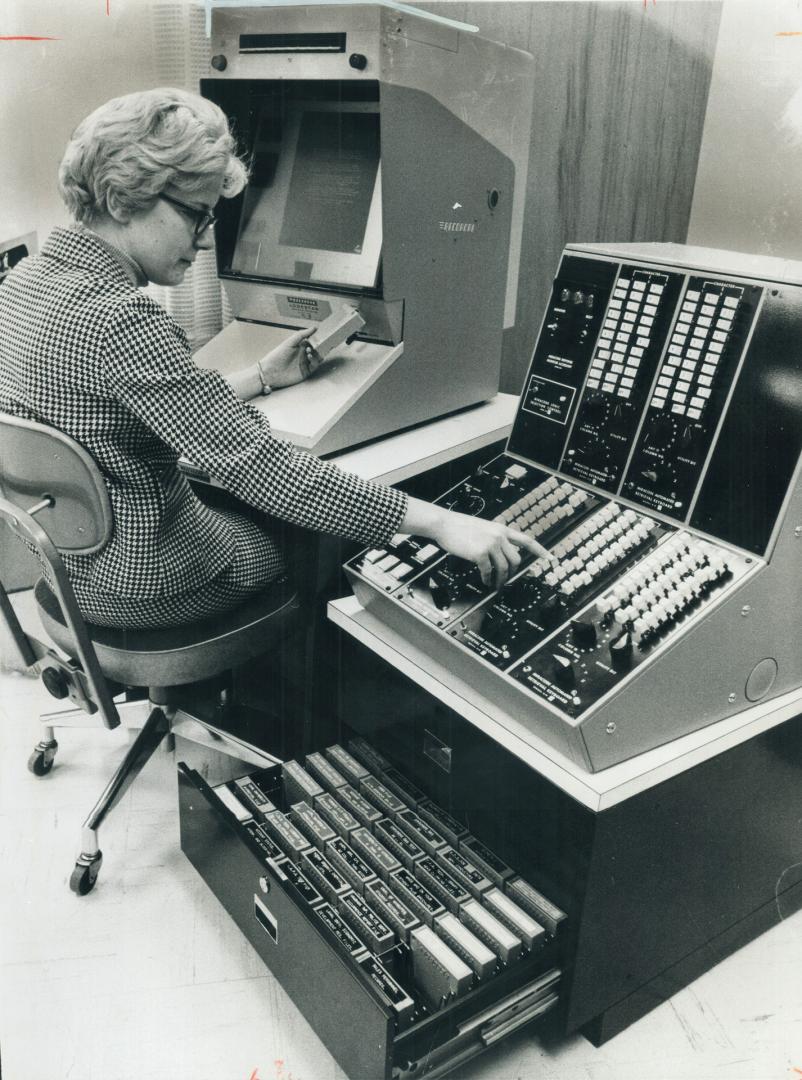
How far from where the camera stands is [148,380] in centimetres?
135

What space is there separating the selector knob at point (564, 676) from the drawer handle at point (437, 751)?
15.1 inches

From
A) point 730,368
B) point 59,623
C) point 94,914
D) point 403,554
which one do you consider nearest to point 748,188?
point 730,368

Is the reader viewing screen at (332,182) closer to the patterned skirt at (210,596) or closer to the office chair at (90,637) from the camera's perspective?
the patterned skirt at (210,596)

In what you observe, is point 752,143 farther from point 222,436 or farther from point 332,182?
point 222,436

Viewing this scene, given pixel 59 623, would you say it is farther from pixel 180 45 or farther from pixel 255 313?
pixel 180 45

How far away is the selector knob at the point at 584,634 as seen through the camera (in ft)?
4.17

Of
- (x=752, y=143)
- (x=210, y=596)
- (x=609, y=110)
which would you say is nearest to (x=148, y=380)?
(x=210, y=596)

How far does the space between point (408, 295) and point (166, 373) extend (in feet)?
2.28

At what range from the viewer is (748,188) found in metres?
1.78

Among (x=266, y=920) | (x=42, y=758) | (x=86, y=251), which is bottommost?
(x=42, y=758)

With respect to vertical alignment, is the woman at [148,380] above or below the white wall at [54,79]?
below

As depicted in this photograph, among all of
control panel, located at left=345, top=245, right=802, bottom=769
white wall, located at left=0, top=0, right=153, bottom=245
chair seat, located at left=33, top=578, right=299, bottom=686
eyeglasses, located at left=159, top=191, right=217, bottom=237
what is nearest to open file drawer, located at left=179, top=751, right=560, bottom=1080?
chair seat, located at left=33, top=578, right=299, bottom=686

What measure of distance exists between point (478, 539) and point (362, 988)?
670 millimetres

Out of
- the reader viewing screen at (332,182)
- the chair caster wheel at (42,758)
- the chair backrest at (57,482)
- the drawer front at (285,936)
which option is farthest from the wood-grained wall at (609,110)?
the chair caster wheel at (42,758)
